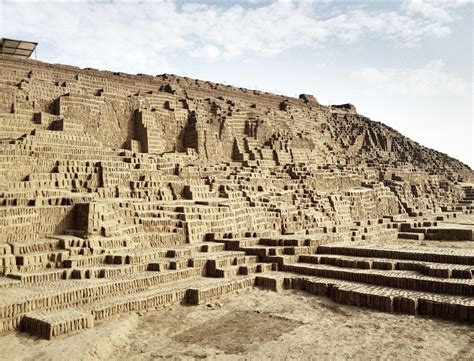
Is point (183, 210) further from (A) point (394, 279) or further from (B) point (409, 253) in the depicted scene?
(A) point (394, 279)

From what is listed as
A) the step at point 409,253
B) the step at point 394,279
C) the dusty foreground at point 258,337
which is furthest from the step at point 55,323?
the step at point 409,253

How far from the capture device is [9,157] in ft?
56.5

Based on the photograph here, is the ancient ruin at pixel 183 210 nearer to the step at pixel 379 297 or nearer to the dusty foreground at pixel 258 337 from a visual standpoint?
the step at pixel 379 297

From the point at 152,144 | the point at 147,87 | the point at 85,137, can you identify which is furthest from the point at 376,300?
the point at 147,87

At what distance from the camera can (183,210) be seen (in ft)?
58.4

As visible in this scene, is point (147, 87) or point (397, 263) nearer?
point (397, 263)

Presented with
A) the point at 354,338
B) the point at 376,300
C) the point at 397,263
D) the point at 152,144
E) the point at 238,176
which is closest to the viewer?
the point at 354,338

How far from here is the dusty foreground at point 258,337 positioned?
8.36 m

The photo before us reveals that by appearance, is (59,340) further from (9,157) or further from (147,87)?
(147,87)

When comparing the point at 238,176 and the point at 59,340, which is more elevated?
the point at 238,176

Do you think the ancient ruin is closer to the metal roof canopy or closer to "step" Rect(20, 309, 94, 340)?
"step" Rect(20, 309, 94, 340)

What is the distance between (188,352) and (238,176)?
52.7 feet

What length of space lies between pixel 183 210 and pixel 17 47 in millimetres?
14363

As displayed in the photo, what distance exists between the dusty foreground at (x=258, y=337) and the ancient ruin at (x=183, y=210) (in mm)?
498
